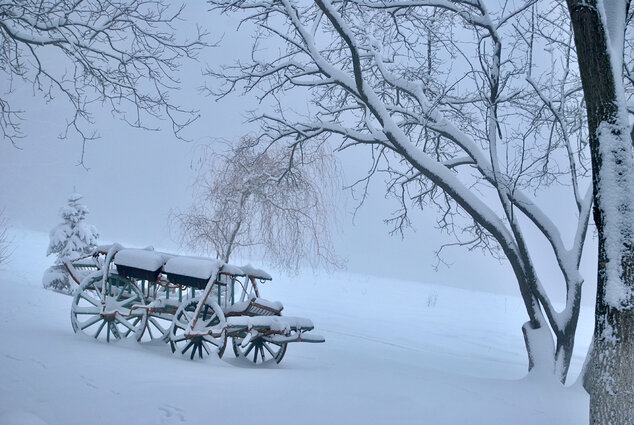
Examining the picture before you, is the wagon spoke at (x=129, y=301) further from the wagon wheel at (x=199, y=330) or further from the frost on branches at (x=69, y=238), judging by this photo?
the frost on branches at (x=69, y=238)

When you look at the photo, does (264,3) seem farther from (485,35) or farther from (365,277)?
(365,277)

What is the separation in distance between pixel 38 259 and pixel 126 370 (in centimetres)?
2665

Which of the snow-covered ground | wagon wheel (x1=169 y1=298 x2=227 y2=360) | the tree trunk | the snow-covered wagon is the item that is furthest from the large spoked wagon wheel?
the tree trunk

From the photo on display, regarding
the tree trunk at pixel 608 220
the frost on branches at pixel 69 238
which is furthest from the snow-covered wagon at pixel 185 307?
the frost on branches at pixel 69 238

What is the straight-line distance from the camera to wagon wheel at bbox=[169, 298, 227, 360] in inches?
252

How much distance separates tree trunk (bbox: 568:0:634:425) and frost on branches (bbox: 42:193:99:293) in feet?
54.5

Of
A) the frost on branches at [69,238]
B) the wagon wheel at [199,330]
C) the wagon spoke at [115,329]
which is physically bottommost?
the wagon spoke at [115,329]

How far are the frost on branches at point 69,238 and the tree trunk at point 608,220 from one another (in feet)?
54.5

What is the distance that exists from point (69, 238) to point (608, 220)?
57.5ft

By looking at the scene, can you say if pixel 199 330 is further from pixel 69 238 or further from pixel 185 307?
pixel 69 238

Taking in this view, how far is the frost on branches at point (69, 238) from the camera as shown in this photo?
17703 mm

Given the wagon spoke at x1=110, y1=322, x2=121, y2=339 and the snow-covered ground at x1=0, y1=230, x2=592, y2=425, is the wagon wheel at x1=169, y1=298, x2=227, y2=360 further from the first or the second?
the wagon spoke at x1=110, y1=322, x2=121, y2=339

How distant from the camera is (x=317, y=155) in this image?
1441 centimetres

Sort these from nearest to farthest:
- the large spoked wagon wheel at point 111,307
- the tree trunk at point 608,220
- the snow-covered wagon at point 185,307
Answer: the tree trunk at point 608,220, the snow-covered wagon at point 185,307, the large spoked wagon wheel at point 111,307
